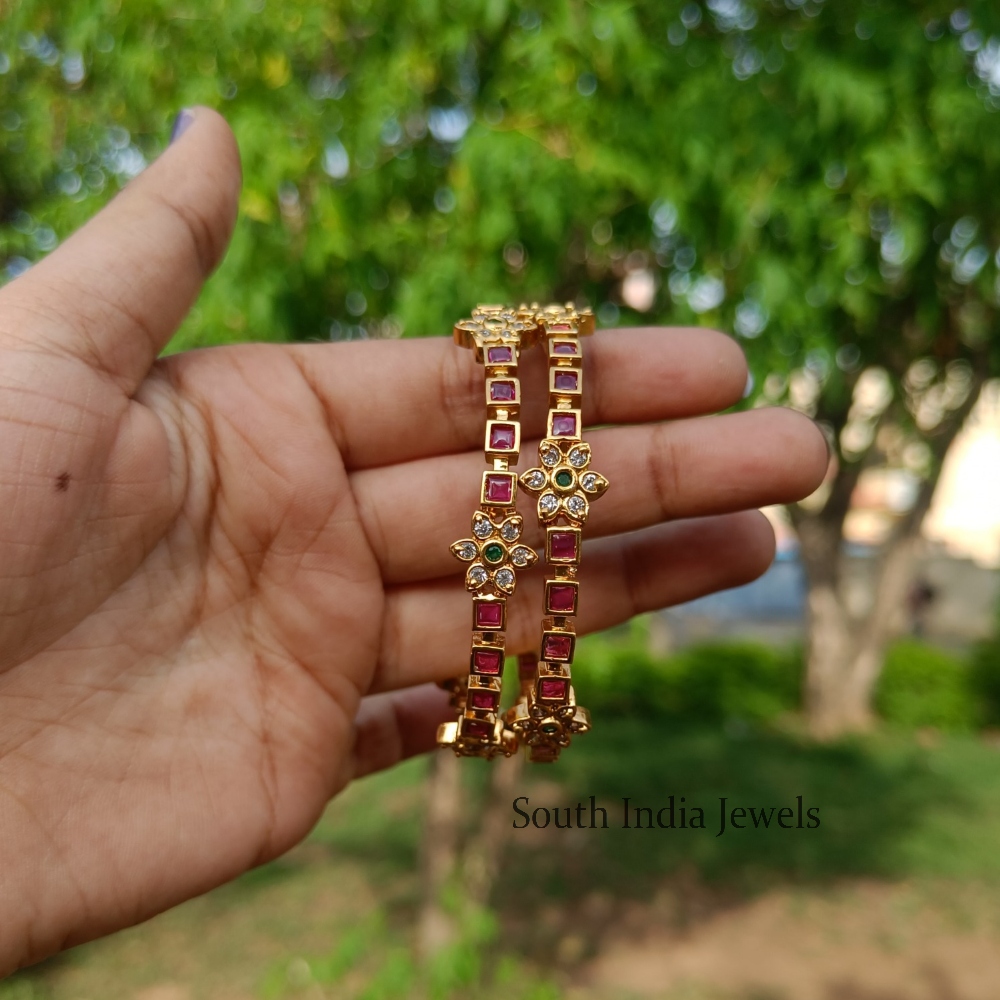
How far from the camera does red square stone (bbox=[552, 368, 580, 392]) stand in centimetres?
164

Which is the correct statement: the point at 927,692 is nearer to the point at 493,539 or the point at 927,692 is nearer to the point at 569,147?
the point at 569,147

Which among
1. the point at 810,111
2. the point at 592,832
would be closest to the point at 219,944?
the point at 592,832

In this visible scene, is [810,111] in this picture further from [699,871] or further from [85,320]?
[699,871]

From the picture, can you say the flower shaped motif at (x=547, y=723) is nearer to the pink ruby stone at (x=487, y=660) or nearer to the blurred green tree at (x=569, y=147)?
the pink ruby stone at (x=487, y=660)

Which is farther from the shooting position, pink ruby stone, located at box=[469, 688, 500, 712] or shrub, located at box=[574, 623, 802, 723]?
shrub, located at box=[574, 623, 802, 723]

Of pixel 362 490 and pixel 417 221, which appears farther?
pixel 417 221

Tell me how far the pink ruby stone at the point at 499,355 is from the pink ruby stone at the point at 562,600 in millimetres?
417

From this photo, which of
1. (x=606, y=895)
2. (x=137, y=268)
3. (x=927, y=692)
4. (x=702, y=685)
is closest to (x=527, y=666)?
(x=137, y=268)

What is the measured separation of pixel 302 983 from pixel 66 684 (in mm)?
2914

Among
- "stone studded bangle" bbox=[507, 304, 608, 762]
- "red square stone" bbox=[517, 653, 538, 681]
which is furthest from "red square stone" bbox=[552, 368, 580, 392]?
"red square stone" bbox=[517, 653, 538, 681]

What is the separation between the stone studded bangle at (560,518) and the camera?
1591 millimetres

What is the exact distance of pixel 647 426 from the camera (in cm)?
173

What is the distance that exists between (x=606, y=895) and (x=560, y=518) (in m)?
3.82

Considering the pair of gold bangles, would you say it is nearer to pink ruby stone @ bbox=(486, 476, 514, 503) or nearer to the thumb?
pink ruby stone @ bbox=(486, 476, 514, 503)
